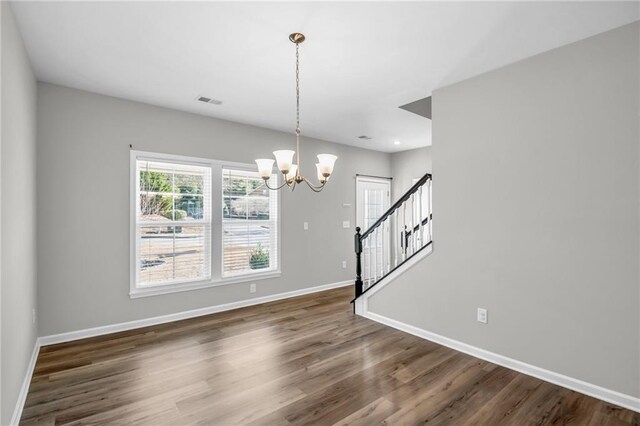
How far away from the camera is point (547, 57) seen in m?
2.70

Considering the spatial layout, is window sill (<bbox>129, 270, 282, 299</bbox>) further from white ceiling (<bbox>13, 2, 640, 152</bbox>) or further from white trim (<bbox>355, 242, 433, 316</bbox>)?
white ceiling (<bbox>13, 2, 640, 152</bbox>)

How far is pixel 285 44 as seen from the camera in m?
2.61

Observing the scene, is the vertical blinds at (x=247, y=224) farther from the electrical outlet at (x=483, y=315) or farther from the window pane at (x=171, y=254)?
the electrical outlet at (x=483, y=315)

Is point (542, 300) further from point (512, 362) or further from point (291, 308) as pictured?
point (291, 308)

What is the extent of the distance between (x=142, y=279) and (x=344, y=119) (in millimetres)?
3363

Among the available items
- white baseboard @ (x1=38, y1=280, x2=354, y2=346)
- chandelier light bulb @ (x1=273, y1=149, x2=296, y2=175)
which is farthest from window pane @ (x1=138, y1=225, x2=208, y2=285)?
chandelier light bulb @ (x1=273, y1=149, x2=296, y2=175)

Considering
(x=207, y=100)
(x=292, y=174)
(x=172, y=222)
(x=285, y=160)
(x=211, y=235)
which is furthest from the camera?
(x=211, y=235)

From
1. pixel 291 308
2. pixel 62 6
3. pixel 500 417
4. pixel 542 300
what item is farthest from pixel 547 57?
pixel 291 308

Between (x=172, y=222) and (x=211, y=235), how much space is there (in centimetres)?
54

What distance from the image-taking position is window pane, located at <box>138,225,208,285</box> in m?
3.97

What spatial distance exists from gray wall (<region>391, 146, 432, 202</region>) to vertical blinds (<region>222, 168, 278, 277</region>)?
2.97 metres

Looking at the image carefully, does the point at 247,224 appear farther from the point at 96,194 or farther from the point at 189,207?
the point at 96,194

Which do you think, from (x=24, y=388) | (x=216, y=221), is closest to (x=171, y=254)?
(x=216, y=221)

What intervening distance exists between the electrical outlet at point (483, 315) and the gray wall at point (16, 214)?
11.6ft
